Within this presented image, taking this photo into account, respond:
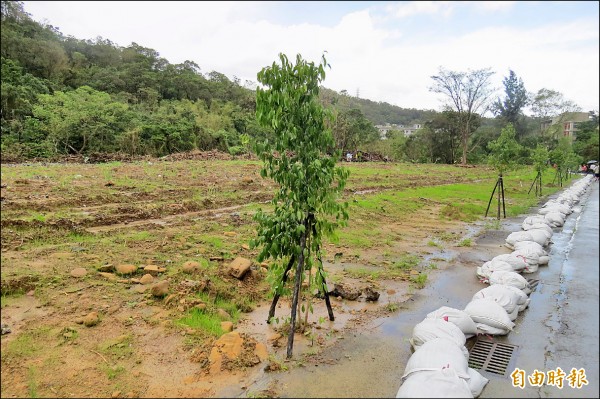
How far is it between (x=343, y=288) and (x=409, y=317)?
109cm

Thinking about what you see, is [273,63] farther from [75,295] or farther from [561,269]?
[561,269]

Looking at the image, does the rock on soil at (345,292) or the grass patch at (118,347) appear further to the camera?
the rock on soil at (345,292)

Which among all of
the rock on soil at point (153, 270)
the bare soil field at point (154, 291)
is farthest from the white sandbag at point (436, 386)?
the rock on soil at point (153, 270)

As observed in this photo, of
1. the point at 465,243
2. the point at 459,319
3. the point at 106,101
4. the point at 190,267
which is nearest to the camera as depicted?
the point at 459,319

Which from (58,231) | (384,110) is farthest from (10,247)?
(384,110)

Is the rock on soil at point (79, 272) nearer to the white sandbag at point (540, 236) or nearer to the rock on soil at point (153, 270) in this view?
the rock on soil at point (153, 270)

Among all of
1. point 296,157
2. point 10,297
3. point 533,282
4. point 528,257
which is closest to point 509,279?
point 533,282

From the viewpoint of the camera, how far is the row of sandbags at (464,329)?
317 centimetres

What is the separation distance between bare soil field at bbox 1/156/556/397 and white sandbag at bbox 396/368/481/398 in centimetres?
122

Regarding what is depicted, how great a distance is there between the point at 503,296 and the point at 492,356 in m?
1.19

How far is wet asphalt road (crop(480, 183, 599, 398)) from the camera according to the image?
362 centimetres

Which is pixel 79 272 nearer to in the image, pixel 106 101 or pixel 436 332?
pixel 436 332

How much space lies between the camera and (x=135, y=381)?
357cm

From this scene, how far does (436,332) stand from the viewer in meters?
4.20
